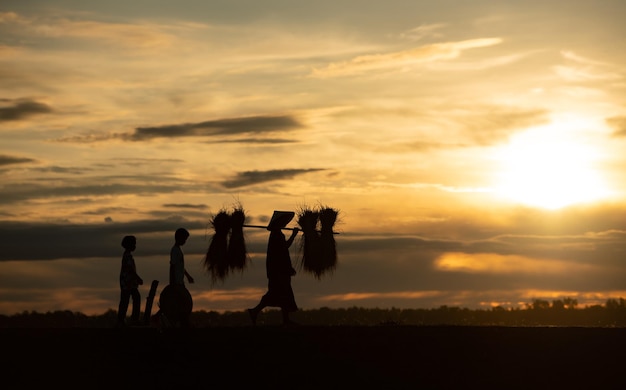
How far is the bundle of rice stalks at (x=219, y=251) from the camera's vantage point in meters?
31.6

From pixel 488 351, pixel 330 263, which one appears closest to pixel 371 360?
pixel 488 351

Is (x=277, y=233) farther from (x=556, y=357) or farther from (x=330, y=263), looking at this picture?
(x=556, y=357)

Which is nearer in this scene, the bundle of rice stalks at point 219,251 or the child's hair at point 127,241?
the child's hair at point 127,241

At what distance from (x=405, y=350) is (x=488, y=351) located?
185cm

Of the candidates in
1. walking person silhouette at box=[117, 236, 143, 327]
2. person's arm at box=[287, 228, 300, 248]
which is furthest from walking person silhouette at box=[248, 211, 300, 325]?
walking person silhouette at box=[117, 236, 143, 327]

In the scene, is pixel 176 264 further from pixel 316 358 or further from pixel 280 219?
pixel 316 358

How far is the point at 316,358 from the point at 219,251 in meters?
8.68

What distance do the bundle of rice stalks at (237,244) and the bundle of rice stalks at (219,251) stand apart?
0.11m

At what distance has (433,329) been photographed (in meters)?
27.2

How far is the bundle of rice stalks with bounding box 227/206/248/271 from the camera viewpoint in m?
31.7

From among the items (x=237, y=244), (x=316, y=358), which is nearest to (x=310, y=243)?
(x=237, y=244)

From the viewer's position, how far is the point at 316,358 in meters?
23.6

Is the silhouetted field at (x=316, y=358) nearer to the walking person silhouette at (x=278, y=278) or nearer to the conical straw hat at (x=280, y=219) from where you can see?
the walking person silhouette at (x=278, y=278)

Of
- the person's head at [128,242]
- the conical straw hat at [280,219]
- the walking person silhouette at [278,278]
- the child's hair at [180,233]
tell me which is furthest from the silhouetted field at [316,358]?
the conical straw hat at [280,219]
